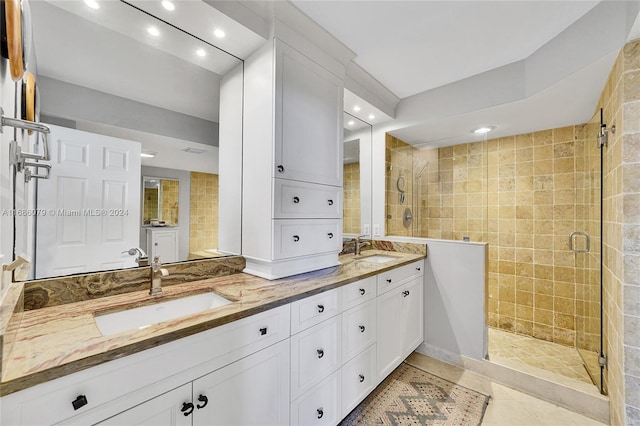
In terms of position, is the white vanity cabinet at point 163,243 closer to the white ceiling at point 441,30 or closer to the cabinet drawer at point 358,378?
the cabinet drawer at point 358,378

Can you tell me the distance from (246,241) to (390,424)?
1.41m

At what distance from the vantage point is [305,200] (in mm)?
1632

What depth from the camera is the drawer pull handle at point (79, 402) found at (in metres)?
0.68

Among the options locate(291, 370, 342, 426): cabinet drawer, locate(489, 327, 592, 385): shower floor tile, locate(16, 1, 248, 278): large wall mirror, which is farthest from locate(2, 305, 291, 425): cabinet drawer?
locate(489, 327, 592, 385): shower floor tile

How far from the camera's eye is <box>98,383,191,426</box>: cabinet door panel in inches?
30.0

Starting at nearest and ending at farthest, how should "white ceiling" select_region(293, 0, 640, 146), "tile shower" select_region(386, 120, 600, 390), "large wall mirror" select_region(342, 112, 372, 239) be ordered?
"white ceiling" select_region(293, 0, 640, 146), "tile shower" select_region(386, 120, 600, 390), "large wall mirror" select_region(342, 112, 372, 239)

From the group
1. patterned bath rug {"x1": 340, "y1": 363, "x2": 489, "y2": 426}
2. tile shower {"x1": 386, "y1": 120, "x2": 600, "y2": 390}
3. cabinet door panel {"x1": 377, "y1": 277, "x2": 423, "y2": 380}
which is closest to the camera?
patterned bath rug {"x1": 340, "y1": 363, "x2": 489, "y2": 426}

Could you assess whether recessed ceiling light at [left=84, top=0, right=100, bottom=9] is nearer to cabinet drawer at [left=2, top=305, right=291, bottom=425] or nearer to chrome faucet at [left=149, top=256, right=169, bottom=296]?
chrome faucet at [left=149, top=256, right=169, bottom=296]

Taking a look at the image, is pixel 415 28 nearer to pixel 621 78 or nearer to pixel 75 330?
pixel 621 78

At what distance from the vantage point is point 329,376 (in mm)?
1399

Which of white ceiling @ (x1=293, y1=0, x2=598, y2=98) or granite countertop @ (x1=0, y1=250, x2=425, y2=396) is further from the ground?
white ceiling @ (x1=293, y1=0, x2=598, y2=98)

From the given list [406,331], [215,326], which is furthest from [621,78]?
[215,326]

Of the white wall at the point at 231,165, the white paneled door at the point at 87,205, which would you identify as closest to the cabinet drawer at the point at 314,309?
the white wall at the point at 231,165

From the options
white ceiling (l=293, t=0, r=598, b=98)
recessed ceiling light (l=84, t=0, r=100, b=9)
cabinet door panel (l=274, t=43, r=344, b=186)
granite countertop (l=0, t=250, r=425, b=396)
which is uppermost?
white ceiling (l=293, t=0, r=598, b=98)
